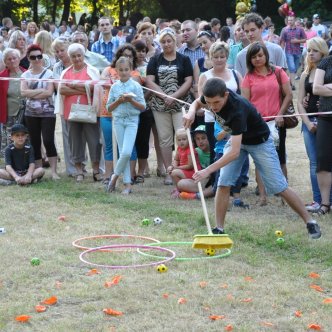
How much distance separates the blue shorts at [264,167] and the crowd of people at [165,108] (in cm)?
1

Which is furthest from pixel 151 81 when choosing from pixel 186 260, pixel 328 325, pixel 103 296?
pixel 328 325

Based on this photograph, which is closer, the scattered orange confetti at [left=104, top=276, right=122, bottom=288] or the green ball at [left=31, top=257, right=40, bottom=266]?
the scattered orange confetti at [left=104, top=276, right=122, bottom=288]

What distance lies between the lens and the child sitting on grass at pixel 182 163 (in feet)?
34.6

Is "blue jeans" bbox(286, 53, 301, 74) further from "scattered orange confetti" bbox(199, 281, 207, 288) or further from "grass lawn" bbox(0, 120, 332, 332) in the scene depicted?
"scattered orange confetti" bbox(199, 281, 207, 288)

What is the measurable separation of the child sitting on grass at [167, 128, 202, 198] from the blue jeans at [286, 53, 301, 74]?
15357mm

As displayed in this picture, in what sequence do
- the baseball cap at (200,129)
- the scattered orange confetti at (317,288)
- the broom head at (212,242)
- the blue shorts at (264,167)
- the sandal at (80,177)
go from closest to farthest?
the scattered orange confetti at (317,288) < the broom head at (212,242) < the blue shorts at (264,167) < the baseball cap at (200,129) < the sandal at (80,177)

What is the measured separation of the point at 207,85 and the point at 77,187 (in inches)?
170

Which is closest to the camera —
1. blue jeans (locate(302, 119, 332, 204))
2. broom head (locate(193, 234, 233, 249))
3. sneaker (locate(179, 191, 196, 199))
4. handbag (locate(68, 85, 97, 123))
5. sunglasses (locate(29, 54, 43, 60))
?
broom head (locate(193, 234, 233, 249))

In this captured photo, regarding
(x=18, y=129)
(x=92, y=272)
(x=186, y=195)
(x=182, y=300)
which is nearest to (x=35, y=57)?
(x=18, y=129)

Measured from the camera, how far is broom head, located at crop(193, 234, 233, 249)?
23.6 feet

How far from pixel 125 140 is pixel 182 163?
865mm

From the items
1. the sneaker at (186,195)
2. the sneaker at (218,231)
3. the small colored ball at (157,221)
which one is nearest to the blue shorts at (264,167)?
the sneaker at (218,231)

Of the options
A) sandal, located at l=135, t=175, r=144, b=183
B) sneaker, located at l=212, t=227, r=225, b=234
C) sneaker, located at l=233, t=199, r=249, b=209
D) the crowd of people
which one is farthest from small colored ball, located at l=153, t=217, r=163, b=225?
sandal, located at l=135, t=175, r=144, b=183

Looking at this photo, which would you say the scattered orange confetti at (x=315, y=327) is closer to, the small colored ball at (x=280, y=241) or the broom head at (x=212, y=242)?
the broom head at (x=212, y=242)
